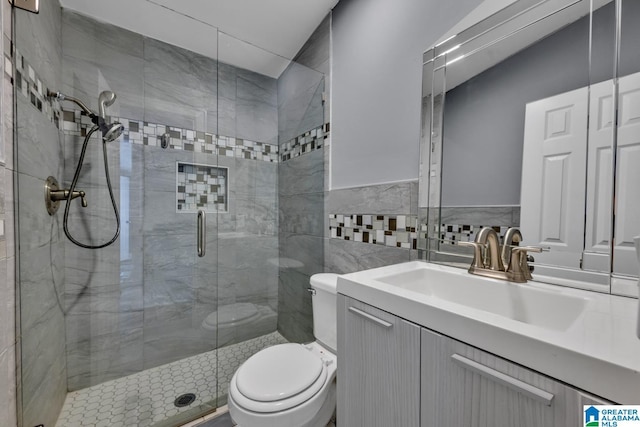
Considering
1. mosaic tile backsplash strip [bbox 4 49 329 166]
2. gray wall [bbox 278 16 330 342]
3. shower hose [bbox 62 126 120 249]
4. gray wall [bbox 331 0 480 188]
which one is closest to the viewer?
mosaic tile backsplash strip [bbox 4 49 329 166]

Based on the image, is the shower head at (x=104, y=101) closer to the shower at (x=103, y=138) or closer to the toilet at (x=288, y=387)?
the shower at (x=103, y=138)

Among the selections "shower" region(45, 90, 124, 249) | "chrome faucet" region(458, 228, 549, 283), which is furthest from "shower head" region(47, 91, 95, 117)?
"chrome faucet" region(458, 228, 549, 283)

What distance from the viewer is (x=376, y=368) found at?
0.81 metres

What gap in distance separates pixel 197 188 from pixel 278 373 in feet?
4.19

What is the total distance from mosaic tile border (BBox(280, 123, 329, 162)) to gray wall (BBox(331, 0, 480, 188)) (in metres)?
0.13

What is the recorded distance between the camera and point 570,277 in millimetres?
837

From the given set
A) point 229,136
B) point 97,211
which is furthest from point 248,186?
point 97,211

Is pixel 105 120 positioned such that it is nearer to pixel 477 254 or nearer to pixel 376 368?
pixel 376 368

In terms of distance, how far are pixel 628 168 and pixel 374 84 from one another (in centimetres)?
111

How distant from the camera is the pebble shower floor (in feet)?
4.66

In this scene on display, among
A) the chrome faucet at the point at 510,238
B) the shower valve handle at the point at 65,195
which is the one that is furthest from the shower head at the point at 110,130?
the chrome faucet at the point at 510,238

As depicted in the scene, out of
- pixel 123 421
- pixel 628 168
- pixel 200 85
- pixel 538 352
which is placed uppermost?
pixel 200 85

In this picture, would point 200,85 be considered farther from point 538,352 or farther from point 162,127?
point 538,352

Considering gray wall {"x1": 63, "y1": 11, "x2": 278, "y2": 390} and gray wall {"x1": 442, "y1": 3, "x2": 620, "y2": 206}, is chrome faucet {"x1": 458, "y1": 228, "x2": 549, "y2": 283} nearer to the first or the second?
gray wall {"x1": 442, "y1": 3, "x2": 620, "y2": 206}
